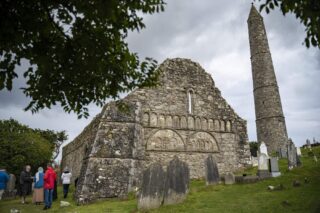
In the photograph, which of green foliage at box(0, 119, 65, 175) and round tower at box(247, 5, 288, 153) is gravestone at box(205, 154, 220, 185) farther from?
green foliage at box(0, 119, 65, 175)

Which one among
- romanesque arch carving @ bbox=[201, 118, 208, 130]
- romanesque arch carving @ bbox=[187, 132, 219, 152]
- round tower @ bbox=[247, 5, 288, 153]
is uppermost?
round tower @ bbox=[247, 5, 288, 153]

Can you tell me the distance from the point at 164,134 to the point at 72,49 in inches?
493

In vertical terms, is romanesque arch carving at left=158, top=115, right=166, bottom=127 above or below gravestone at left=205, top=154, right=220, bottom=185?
above

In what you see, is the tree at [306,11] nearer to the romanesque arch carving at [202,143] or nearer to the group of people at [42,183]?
the group of people at [42,183]

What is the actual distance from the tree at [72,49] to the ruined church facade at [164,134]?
7.57 m

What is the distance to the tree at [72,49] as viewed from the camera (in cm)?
482

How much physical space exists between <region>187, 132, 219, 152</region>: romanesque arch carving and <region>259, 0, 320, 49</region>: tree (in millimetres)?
13592

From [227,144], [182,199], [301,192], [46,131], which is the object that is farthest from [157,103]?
[46,131]

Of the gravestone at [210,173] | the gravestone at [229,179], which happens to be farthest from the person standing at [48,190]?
the gravestone at [229,179]

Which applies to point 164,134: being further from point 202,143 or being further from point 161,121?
point 202,143

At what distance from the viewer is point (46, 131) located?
151ft

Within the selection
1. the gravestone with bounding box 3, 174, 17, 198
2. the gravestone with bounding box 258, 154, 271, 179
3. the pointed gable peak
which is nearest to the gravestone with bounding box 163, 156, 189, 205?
the gravestone with bounding box 258, 154, 271, 179

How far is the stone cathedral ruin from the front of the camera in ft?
44.3

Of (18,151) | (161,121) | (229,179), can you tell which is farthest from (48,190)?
(18,151)
